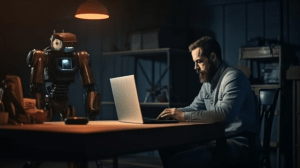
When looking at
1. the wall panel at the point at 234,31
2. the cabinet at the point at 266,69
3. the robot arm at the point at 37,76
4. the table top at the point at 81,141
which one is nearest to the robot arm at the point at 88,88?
the robot arm at the point at 37,76

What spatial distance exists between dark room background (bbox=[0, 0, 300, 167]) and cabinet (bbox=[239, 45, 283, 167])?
0.80 feet

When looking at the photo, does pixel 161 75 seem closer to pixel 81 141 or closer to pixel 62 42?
pixel 62 42

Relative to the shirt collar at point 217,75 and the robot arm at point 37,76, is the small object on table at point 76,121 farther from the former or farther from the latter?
the robot arm at point 37,76

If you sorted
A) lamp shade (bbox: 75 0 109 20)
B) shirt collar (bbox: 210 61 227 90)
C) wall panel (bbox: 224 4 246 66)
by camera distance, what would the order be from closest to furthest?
shirt collar (bbox: 210 61 227 90) → lamp shade (bbox: 75 0 109 20) → wall panel (bbox: 224 4 246 66)

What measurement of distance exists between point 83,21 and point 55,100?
149 inches

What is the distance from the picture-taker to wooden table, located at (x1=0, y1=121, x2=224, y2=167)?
1571mm

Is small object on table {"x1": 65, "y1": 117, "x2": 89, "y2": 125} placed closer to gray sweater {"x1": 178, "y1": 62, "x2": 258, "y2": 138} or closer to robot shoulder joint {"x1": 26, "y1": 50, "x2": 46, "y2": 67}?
gray sweater {"x1": 178, "y1": 62, "x2": 258, "y2": 138}

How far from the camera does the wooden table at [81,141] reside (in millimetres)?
1571

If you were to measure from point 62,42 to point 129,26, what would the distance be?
9.60ft

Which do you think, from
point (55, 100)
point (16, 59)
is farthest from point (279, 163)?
point (16, 59)

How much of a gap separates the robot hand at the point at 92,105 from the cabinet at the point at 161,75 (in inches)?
70.7

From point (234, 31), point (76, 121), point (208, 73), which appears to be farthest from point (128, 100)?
point (234, 31)

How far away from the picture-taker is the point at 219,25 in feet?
20.4

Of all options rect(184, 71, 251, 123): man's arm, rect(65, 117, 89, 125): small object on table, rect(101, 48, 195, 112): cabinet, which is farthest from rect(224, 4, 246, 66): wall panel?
rect(65, 117, 89, 125): small object on table
